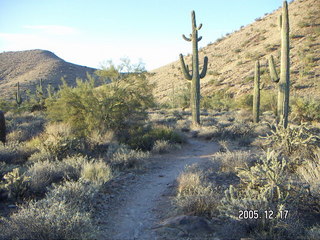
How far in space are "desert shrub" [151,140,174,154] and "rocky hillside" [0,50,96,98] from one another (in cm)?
4300

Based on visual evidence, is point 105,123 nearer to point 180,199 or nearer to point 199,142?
point 199,142

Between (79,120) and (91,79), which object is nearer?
(79,120)

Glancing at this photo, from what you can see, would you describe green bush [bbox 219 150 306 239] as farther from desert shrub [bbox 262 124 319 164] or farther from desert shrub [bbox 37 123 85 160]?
desert shrub [bbox 37 123 85 160]

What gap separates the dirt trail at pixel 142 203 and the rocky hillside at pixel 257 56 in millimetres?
22641

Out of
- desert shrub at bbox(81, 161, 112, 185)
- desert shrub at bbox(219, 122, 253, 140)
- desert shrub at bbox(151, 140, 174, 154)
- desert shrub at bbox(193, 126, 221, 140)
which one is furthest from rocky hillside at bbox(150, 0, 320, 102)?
desert shrub at bbox(81, 161, 112, 185)

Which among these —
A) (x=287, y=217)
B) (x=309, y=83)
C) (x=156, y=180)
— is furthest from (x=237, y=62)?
(x=287, y=217)

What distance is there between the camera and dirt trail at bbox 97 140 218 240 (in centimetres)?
432

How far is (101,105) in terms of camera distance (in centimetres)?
1216

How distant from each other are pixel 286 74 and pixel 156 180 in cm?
805

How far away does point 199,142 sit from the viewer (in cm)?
1265

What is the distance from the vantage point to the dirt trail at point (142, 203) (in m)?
4.32

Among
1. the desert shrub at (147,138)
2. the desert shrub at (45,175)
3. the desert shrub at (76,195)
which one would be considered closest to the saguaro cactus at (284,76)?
the desert shrub at (147,138)

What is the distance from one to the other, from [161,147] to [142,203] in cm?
→ 467
